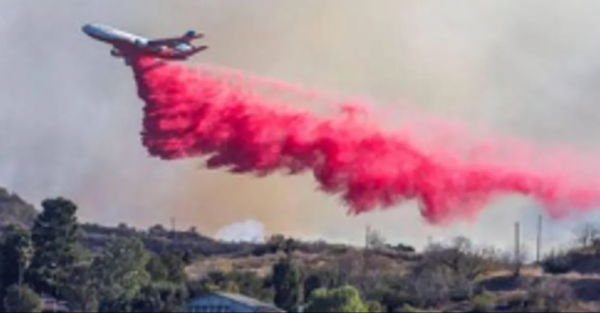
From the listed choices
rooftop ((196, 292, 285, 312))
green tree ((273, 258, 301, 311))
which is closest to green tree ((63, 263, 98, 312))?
rooftop ((196, 292, 285, 312))

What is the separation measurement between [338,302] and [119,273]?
29760mm

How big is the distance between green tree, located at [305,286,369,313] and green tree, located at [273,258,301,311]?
1391 centimetres

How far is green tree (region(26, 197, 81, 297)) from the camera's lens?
183750 mm

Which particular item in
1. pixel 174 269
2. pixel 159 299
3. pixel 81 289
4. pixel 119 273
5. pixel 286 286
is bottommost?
pixel 159 299

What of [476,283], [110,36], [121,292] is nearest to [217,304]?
[121,292]

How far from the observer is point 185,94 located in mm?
162250

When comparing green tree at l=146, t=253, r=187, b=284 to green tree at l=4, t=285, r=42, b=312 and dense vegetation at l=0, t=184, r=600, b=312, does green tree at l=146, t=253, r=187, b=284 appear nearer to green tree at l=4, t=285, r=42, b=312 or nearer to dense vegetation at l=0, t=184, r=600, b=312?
dense vegetation at l=0, t=184, r=600, b=312

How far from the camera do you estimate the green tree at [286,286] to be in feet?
562

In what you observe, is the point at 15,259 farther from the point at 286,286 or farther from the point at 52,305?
the point at 286,286

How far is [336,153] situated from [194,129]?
1354cm

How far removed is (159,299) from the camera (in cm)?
16238

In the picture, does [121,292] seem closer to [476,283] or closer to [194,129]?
[194,129]

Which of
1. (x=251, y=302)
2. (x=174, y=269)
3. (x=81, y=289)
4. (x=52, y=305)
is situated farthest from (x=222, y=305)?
(x=174, y=269)

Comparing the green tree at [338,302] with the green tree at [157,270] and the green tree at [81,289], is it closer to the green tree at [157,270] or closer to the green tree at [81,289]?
the green tree at [81,289]
